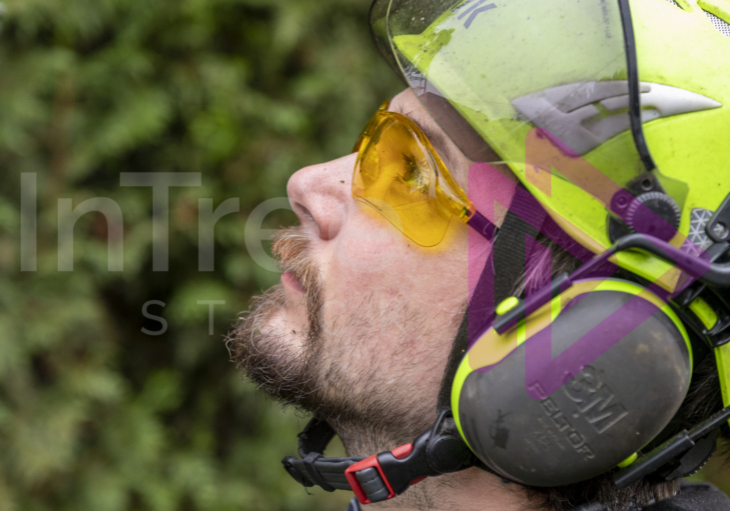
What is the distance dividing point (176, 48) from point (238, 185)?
2.11 feet

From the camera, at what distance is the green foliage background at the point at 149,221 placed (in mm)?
2246

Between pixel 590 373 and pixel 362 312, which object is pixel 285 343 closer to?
pixel 362 312

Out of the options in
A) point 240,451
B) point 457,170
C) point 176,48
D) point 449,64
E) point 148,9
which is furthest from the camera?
point 240,451

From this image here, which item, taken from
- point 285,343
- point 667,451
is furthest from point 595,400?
point 285,343

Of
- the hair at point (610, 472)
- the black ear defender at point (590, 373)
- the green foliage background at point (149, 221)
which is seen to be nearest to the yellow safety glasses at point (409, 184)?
the hair at point (610, 472)

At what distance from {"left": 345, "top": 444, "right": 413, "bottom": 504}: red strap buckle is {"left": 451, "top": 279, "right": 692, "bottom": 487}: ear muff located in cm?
23

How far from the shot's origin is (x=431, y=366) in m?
1.14

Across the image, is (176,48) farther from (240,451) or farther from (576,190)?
(576,190)

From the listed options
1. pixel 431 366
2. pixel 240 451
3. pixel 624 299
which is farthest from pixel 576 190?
pixel 240 451

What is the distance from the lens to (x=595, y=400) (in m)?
0.86

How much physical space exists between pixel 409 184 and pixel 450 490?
25.2 inches

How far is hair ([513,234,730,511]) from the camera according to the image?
102 cm

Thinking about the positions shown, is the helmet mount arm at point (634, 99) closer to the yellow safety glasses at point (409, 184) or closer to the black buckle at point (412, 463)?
the yellow safety glasses at point (409, 184)

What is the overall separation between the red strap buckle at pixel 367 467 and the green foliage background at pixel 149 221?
55.0 inches
